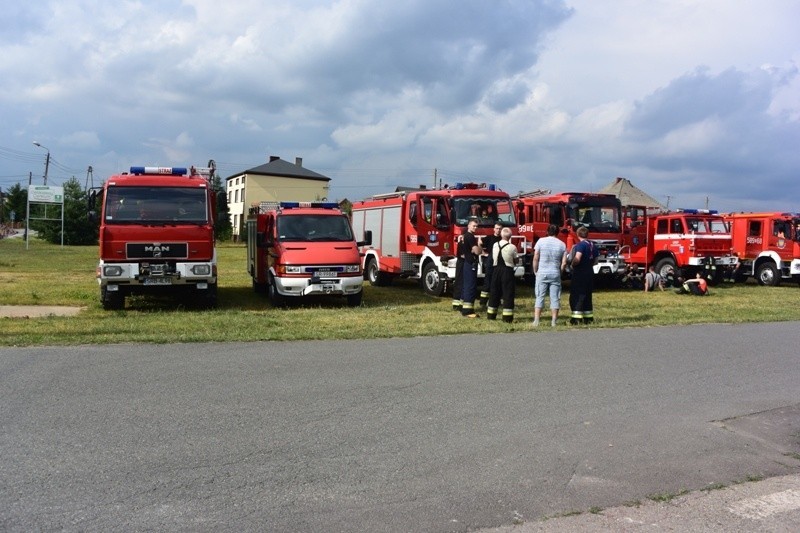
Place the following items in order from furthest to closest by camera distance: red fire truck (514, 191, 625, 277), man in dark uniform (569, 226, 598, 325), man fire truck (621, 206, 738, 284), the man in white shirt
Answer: man fire truck (621, 206, 738, 284)
red fire truck (514, 191, 625, 277)
man in dark uniform (569, 226, 598, 325)
the man in white shirt

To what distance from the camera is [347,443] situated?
17.7ft

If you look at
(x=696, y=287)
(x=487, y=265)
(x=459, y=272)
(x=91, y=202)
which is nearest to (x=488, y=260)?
(x=487, y=265)

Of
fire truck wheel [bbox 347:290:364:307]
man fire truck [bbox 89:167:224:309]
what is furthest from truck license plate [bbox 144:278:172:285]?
fire truck wheel [bbox 347:290:364:307]

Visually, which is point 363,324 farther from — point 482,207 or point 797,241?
point 797,241

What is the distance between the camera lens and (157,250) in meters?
13.2

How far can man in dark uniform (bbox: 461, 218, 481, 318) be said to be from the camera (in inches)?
525

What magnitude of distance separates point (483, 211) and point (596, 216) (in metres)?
4.65

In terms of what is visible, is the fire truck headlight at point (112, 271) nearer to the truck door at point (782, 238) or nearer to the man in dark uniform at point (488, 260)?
the man in dark uniform at point (488, 260)

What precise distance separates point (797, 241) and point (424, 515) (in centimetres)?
2373

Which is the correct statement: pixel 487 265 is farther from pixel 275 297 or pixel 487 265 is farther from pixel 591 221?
pixel 591 221

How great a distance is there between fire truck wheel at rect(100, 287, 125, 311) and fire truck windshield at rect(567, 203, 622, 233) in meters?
12.3

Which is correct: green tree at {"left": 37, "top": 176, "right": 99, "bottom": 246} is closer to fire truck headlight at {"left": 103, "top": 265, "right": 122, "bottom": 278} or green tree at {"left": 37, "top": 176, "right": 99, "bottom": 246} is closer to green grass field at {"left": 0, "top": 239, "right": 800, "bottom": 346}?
green grass field at {"left": 0, "top": 239, "right": 800, "bottom": 346}

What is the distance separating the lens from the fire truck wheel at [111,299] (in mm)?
13469

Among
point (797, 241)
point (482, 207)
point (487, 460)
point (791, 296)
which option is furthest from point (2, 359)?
point (797, 241)
